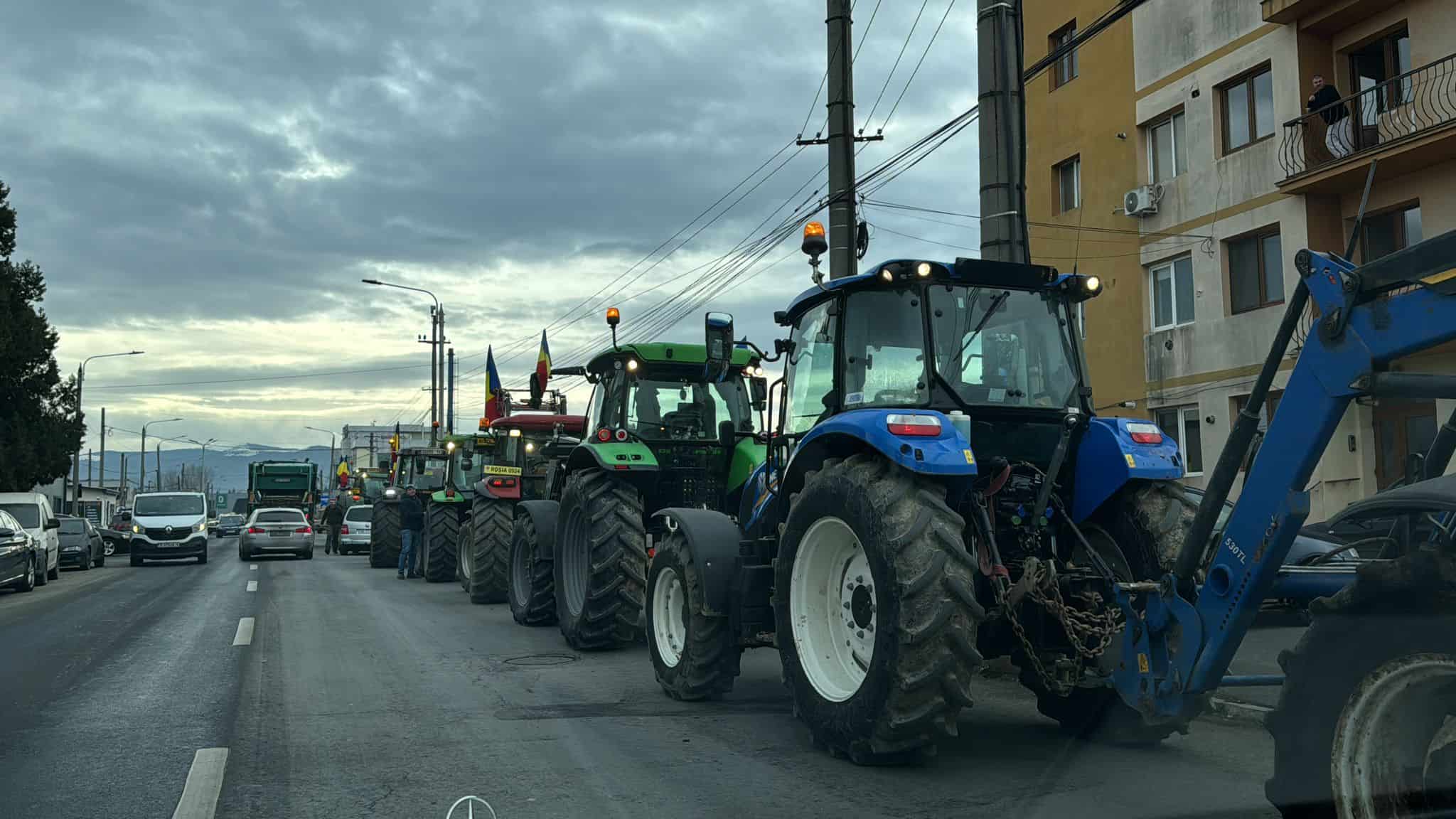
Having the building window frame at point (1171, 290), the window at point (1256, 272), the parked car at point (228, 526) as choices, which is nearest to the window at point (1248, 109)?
the window at point (1256, 272)

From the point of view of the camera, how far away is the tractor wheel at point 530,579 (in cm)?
1179

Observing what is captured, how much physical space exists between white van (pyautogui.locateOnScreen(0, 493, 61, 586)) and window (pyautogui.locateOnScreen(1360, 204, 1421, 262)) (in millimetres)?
22733

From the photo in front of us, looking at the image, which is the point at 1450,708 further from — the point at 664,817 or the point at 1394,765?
the point at 664,817

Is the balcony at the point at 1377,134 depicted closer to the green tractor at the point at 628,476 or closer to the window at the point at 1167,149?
the window at the point at 1167,149

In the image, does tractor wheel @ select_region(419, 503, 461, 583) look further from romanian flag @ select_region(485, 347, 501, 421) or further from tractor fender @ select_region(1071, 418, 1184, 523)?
tractor fender @ select_region(1071, 418, 1184, 523)

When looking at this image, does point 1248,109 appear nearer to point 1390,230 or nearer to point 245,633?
point 1390,230

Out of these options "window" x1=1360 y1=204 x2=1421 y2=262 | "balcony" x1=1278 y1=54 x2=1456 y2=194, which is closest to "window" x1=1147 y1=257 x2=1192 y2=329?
"balcony" x1=1278 y1=54 x2=1456 y2=194

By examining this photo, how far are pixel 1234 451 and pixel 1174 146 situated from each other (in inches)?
699

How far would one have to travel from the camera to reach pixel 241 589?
18.2m

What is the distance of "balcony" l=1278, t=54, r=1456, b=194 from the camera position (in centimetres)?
1527

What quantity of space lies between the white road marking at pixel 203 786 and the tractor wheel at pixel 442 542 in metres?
13.0

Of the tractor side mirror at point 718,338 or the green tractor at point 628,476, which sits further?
the green tractor at point 628,476

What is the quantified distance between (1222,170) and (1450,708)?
57.8 feet

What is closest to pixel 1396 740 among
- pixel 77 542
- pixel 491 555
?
pixel 491 555
